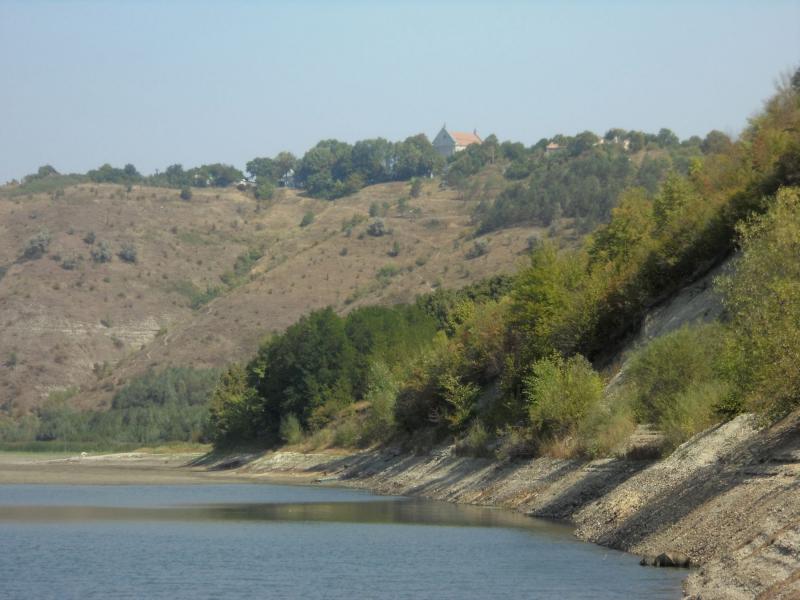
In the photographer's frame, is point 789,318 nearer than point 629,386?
Yes

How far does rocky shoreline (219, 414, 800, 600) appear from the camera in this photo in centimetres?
2745

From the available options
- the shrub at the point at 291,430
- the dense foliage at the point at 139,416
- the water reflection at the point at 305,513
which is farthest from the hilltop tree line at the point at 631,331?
the dense foliage at the point at 139,416

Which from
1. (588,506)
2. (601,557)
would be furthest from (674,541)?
(588,506)

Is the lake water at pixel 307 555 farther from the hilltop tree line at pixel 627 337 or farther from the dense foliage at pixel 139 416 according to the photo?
the dense foliage at pixel 139 416

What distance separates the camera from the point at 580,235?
568 ft

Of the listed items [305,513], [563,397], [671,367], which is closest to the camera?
[671,367]

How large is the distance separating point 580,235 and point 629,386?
392 ft

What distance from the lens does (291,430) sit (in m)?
116

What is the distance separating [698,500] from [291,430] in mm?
81932

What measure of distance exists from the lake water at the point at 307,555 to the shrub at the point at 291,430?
5056 cm

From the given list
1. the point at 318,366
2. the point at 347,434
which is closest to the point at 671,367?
the point at 347,434

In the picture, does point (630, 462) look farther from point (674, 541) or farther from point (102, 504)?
point (102, 504)

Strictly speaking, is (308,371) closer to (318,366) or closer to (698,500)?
(318,366)

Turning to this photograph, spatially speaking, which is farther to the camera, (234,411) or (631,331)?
(234,411)
